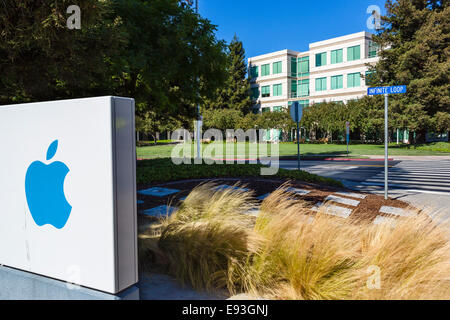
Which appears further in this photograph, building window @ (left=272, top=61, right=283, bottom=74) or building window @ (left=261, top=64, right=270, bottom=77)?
building window @ (left=261, top=64, right=270, bottom=77)

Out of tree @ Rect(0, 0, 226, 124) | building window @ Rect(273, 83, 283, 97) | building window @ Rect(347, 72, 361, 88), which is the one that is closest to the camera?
tree @ Rect(0, 0, 226, 124)

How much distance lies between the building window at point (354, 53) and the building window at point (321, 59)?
13.8 feet

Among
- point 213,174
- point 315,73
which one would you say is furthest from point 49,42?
point 315,73

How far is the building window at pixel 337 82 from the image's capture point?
5394 centimetres

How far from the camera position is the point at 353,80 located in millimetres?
52375

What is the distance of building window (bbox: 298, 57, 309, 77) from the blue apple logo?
202 ft

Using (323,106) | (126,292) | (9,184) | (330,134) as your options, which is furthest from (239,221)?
(330,134)

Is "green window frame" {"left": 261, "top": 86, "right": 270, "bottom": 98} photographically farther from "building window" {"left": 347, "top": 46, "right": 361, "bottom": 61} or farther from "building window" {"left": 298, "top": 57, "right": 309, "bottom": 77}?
"building window" {"left": 347, "top": 46, "right": 361, "bottom": 61}

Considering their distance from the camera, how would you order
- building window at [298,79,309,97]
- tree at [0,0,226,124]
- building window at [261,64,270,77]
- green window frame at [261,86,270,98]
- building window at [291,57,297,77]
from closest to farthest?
1. tree at [0,0,226,124]
2. building window at [298,79,309,97]
3. building window at [291,57,297,77]
4. building window at [261,64,270,77]
5. green window frame at [261,86,270,98]

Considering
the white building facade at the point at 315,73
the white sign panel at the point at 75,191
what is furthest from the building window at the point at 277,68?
the white sign panel at the point at 75,191

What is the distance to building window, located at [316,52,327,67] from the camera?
2203 inches

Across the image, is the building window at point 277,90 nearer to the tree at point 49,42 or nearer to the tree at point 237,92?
the tree at point 237,92

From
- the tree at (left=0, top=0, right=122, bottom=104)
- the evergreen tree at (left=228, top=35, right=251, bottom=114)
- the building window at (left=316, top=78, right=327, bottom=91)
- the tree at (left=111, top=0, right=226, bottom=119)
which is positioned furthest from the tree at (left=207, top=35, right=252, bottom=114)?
the tree at (left=0, top=0, right=122, bottom=104)

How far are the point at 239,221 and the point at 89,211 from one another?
227 cm
